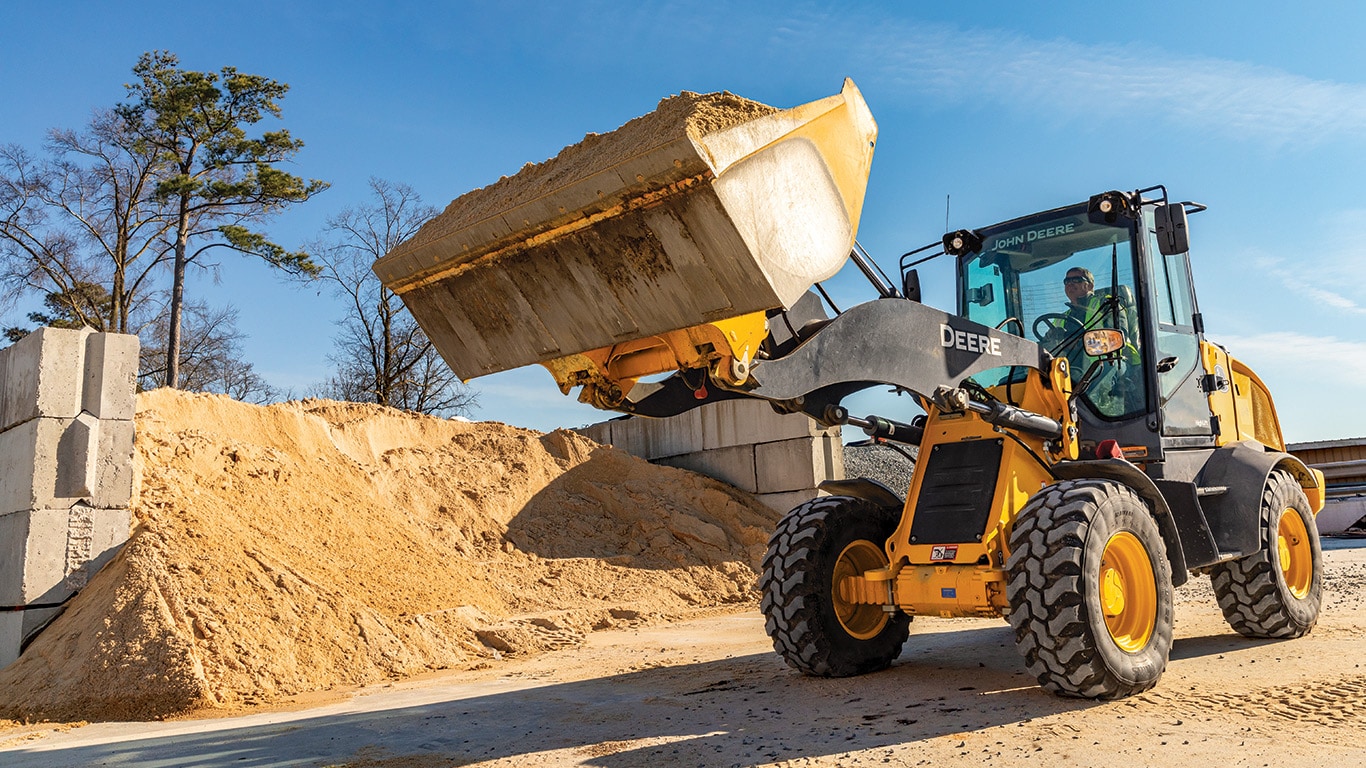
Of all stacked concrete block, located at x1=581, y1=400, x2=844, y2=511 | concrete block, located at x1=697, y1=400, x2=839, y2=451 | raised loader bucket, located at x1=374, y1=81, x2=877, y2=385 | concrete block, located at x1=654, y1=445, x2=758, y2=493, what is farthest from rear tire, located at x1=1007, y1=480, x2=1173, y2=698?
concrete block, located at x1=654, y1=445, x2=758, y2=493

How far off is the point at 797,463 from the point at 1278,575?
371 inches

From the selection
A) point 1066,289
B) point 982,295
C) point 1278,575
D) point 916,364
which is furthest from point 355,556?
point 1278,575

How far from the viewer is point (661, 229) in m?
4.64

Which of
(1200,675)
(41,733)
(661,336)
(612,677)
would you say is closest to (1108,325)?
(1200,675)

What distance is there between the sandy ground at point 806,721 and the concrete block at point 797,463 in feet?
26.3

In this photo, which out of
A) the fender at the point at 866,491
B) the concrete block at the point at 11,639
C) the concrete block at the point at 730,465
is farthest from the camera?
the concrete block at the point at 730,465

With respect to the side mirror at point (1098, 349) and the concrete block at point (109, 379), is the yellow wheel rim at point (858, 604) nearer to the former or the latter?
the side mirror at point (1098, 349)

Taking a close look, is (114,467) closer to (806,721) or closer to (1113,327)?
(806,721)

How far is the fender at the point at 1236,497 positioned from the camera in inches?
264

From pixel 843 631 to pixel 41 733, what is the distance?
5.13 meters

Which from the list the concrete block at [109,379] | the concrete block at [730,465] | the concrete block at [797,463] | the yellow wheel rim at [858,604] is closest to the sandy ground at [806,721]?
the yellow wheel rim at [858,604]

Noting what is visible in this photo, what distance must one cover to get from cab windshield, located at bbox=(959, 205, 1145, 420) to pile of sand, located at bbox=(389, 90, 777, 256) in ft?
9.99

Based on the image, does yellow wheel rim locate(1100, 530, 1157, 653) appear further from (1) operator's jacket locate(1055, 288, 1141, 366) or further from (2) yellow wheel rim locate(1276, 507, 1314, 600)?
(2) yellow wheel rim locate(1276, 507, 1314, 600)

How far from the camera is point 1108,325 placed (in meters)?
6.69
